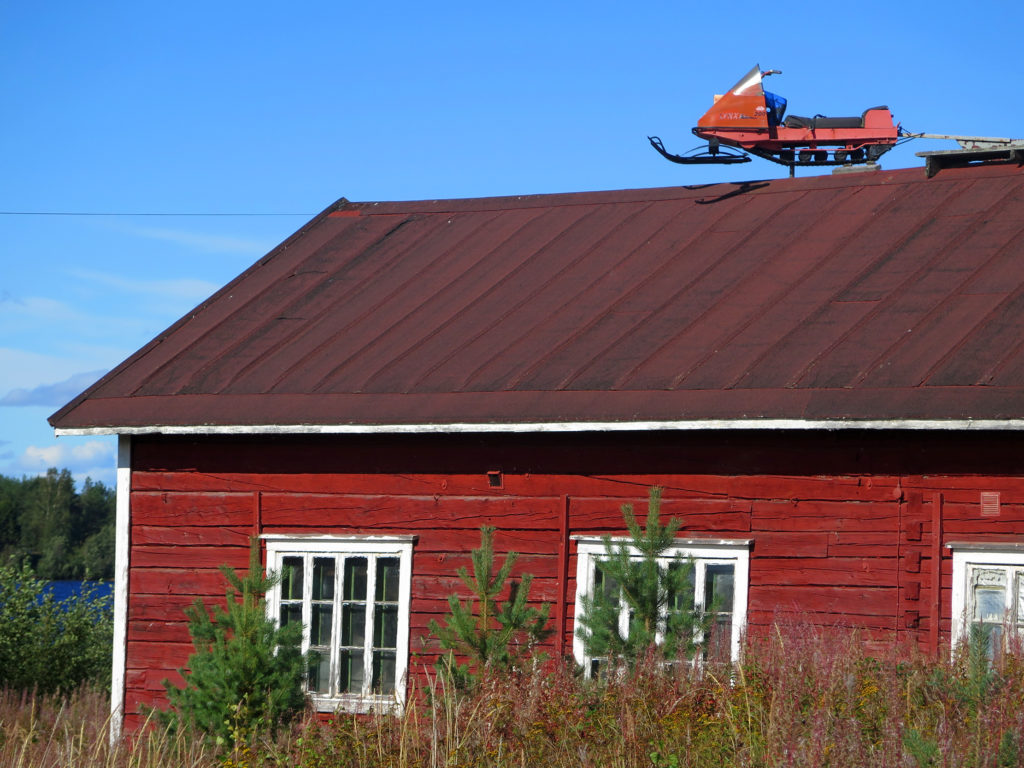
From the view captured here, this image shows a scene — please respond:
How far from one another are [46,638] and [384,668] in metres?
8.21

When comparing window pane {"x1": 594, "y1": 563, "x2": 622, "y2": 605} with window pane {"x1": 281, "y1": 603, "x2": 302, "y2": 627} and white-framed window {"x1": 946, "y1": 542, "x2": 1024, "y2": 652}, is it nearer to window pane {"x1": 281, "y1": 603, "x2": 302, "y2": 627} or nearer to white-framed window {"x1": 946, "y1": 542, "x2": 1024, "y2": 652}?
white-framed window {"x1": 946, "y1": 542, "x2": 1024, "y2": 652}

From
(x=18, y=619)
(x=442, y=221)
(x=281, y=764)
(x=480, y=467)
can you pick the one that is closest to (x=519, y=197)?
(x=442, y=221)

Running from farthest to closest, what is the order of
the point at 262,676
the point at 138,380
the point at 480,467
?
the point at 138,380 < the point at 480,467 < the point at 262,676

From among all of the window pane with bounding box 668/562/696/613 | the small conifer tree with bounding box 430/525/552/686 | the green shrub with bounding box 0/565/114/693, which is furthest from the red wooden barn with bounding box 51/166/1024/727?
the green shrub with bounding box 0/565/114/693

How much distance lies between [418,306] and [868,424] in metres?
4.42

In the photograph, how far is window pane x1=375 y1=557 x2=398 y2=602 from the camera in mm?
10016

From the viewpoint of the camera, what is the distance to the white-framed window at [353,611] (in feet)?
32.6

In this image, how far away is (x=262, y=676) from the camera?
27.2 feet

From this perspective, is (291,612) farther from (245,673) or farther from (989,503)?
(989,503)

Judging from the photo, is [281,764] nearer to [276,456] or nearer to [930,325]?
[276,456]

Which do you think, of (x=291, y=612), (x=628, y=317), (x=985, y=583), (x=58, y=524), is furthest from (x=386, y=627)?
(x=58, y=524)

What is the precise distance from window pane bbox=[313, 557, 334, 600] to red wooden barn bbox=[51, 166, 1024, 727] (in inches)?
1.0

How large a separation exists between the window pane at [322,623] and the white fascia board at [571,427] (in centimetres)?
137

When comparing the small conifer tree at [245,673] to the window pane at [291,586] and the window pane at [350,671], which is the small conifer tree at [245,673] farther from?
the window pane at [291,586]
